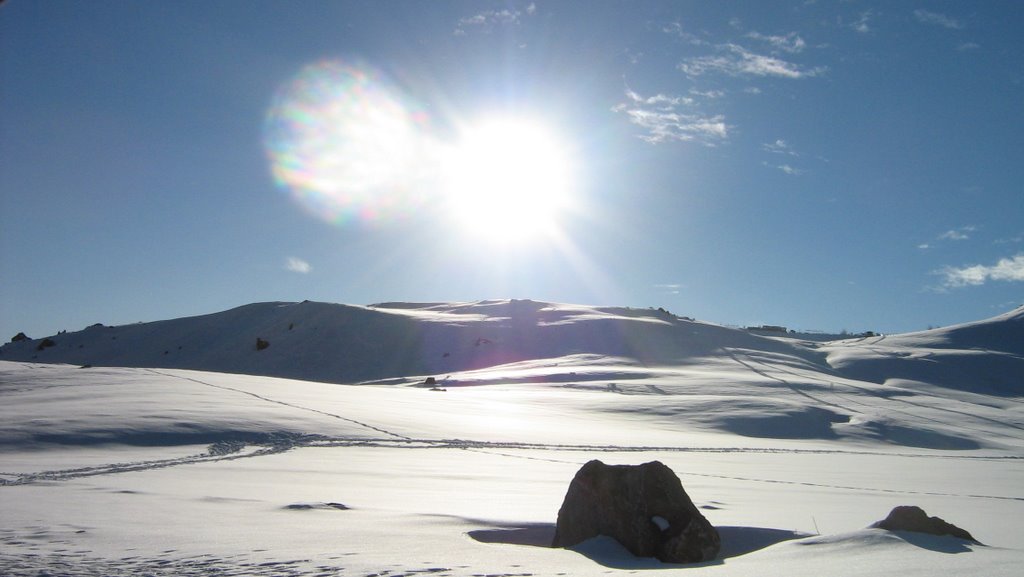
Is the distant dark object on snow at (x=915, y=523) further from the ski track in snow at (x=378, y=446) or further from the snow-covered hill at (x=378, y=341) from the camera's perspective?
the snow-covered hill at (x=378, y=341)

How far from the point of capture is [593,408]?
24.5m

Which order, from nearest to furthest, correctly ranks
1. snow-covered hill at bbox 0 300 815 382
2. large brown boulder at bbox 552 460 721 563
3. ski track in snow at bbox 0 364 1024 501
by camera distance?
large brown boulder at bbox 552 460 721 563, ski track in snow at bbox 0 364 1024 501, snow-covered hill at bbox 0 300 815 382

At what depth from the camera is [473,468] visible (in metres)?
10.7

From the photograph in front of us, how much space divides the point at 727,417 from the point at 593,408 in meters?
4.29

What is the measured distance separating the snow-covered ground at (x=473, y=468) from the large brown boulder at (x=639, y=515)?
0.16m

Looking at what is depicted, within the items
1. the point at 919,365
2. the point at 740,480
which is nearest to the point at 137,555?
the point at 740,480

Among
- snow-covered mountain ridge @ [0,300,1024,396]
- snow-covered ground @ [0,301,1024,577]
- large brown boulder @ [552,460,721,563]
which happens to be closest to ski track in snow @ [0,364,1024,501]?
snow-covered ground @ [0,301,1024,577]

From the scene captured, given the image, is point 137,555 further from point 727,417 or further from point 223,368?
point 223,368

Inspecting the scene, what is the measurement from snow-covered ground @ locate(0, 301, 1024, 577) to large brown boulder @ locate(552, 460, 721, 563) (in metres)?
0.16

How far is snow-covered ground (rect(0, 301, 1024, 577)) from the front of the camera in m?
4.47

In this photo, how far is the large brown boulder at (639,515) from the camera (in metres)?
5.16

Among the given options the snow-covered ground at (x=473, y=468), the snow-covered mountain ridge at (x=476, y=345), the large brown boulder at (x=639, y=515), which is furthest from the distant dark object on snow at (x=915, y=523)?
the snow-covered mountain ridge at (x=476, y=345)

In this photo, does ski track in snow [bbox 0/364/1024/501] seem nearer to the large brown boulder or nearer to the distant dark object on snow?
the large brown boulder

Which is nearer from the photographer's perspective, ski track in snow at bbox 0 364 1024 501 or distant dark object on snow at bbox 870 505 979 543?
distant dark object on snow at bbox 870 505 979 543
